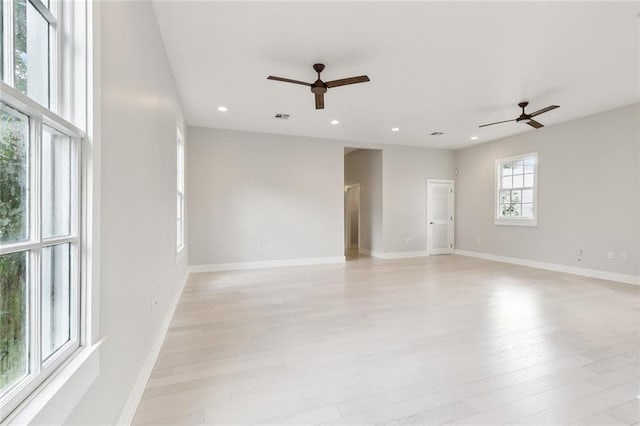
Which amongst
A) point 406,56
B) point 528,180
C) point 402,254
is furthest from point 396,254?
point 406,56

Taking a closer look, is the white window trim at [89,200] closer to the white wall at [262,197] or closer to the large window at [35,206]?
the large window at [35,206]

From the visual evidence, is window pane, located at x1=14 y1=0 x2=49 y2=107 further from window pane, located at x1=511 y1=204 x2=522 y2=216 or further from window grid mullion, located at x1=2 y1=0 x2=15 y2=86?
window pane, located at x1=511 y1=204 x2=522 y2=216

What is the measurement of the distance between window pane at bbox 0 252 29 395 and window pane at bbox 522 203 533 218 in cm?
752

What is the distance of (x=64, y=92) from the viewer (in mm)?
1066

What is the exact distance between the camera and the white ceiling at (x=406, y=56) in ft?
8.13

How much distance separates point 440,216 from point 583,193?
121 inches

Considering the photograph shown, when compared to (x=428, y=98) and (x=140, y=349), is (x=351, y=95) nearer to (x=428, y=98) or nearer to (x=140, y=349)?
(x=428, y=98)

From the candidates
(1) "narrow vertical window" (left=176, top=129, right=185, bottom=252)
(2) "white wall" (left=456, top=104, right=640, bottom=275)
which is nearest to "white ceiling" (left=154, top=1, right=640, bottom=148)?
(2) "white wall" (left=456, top=104, right=640, bottom=275)

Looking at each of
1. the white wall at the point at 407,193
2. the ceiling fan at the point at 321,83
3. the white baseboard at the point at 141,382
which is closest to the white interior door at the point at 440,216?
the white wall at the point at 407,193

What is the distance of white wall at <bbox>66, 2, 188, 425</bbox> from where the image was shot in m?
1.26

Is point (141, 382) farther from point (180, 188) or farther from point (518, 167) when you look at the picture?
point (518, 167)

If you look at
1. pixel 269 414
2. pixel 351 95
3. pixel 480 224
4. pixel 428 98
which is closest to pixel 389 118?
pixel 428 98

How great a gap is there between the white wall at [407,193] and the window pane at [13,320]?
687 cm

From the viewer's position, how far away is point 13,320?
81cm
